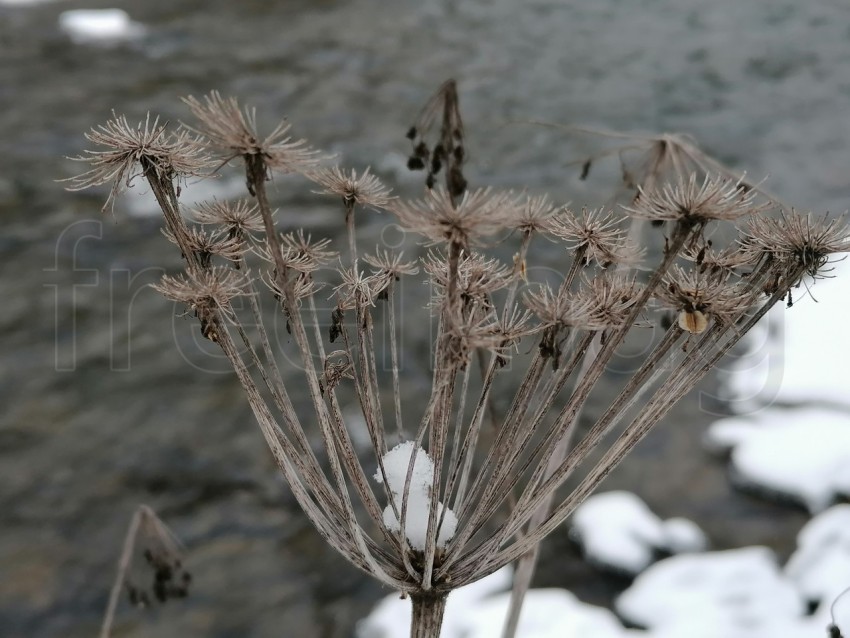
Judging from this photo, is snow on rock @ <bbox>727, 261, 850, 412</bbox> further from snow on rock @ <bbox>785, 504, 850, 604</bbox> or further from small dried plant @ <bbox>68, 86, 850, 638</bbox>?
small dried plant @ <bbox>68, 86, 850, 638</bbox>

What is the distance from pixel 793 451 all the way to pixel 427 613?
357cm

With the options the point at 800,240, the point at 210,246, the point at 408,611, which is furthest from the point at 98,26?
the point at 800,240

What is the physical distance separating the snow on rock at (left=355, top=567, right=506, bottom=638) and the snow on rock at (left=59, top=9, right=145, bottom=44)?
22.5ft

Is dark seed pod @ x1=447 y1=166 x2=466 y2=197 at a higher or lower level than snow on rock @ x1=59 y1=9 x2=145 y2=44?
lower

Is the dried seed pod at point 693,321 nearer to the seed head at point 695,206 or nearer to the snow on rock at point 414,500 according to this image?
the seed head at point 695,206

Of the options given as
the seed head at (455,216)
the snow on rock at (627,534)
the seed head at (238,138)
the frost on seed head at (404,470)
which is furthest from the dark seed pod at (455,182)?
the snow on rock at (627,534)

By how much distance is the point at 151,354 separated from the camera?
16.8 feet

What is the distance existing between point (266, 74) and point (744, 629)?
6712 mm

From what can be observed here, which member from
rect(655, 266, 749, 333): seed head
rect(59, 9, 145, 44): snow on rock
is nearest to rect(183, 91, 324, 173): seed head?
rect(655, 266, 749, 333): seed head

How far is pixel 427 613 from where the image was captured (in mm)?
1301

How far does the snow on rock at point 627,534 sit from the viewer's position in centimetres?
386

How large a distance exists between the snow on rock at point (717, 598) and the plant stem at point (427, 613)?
2382 millimetres

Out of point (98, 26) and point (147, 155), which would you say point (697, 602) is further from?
point (98, 26)

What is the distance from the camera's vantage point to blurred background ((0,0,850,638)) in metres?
4.00
